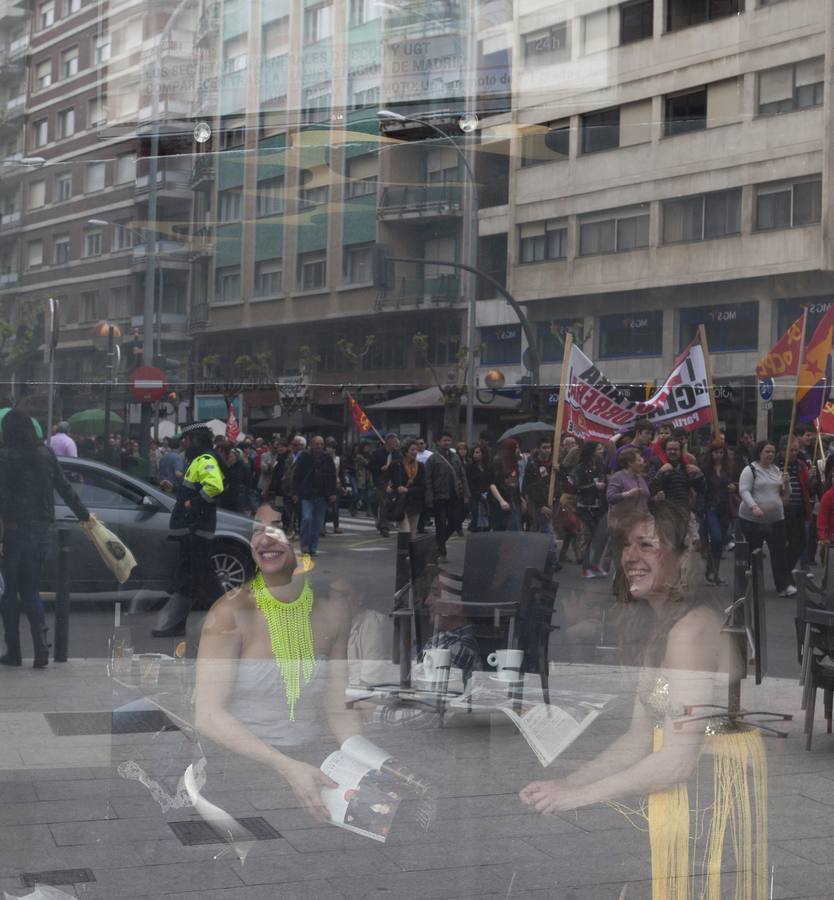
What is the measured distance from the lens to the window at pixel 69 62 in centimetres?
140

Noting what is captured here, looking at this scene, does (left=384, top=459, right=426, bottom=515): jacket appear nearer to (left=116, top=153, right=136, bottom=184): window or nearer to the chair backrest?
the chair backrest

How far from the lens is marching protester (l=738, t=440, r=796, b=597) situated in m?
1.40

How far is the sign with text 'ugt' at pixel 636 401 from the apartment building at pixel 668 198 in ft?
0.06

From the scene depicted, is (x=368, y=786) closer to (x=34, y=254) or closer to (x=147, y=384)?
(x=147, y=384)

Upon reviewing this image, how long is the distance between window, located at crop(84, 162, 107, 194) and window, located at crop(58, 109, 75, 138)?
0.16ft

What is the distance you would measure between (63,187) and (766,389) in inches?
33.7

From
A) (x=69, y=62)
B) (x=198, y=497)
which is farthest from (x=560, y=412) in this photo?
(x=69, y=62)

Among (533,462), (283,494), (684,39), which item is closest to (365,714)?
(283,494)

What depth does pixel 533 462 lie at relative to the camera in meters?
1.41

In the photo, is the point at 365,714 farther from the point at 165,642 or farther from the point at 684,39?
the point at 684,39

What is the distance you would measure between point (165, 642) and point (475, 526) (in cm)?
48

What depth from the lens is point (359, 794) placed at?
74.5 inches

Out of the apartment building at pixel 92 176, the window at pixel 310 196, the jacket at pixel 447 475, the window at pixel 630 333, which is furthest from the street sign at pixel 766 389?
the apartment building at pixel 92 176

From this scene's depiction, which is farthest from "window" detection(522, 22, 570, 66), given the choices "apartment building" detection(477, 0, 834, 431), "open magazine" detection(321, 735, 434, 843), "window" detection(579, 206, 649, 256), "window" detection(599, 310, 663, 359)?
"open magazine" detection(321, 735, 434, 843)
